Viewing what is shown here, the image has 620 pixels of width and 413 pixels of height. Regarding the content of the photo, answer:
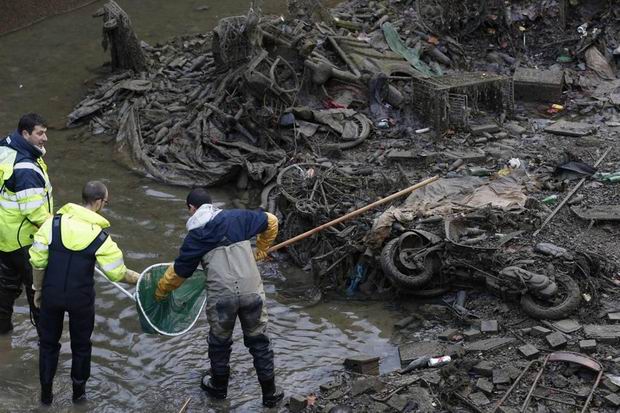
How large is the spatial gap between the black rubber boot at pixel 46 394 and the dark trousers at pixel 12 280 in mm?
759

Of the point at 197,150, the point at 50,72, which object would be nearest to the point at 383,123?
the point at 197,150

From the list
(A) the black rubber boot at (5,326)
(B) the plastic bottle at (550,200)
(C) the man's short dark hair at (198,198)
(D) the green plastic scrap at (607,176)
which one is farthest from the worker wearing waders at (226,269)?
(D) the green plastic scrap at (607,176)

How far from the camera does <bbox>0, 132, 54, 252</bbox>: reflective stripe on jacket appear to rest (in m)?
7.18

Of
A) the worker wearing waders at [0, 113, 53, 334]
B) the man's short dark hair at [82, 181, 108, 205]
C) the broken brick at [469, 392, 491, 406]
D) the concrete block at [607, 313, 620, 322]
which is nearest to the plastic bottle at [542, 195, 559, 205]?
the concrete block at [607, 313, 620, 322]

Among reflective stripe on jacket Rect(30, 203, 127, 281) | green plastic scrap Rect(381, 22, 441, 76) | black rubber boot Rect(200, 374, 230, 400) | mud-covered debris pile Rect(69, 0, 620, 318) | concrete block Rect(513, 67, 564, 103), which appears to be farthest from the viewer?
green plastic scrap Rect(381, 22, 441, 76)

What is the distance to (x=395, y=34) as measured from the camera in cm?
1491

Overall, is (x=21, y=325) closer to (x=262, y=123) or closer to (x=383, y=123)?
(x=262, y=123)

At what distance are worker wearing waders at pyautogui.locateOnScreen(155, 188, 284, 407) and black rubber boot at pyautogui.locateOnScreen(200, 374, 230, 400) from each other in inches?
11.2

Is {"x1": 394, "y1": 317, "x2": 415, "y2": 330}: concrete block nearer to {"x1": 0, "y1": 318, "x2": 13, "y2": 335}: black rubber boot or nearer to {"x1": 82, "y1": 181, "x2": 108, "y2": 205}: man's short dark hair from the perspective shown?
{"x1": 82, "y1": 181, "x2": 108, "y2": 205}: man's short dark hair

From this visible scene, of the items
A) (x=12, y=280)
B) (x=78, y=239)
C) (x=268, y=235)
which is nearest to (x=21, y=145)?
(x=78, y=239)

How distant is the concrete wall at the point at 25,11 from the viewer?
19.3 m

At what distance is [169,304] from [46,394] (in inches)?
51.6

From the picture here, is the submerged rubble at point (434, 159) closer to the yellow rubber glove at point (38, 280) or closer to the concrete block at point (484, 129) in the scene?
the concrete block at point (484, 129)

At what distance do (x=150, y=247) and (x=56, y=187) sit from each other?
247 cm
